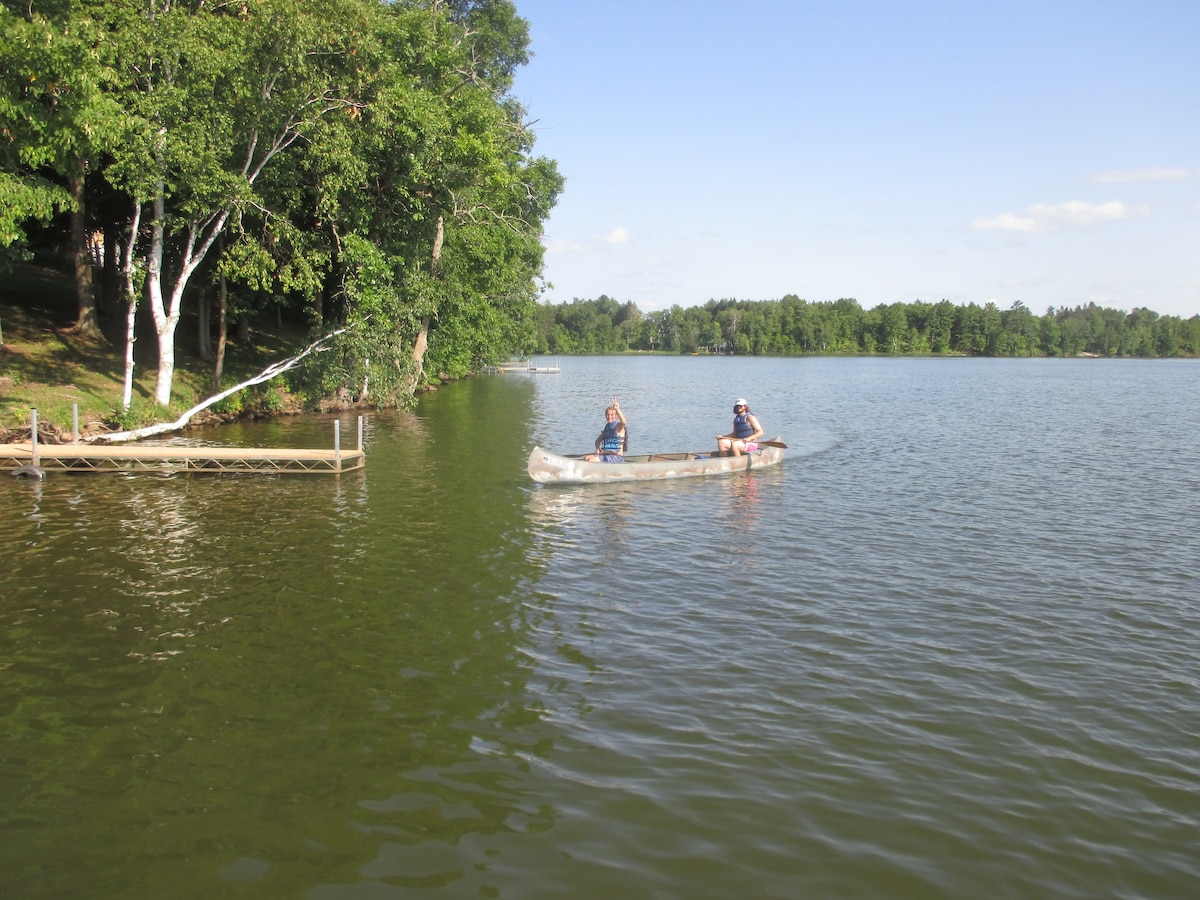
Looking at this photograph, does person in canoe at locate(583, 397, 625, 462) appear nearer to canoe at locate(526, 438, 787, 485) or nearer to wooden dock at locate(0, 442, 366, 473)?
canoe at locate(526, 438, 787, 485)

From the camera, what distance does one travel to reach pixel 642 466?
2233 centimetres

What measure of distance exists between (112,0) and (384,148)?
799cm

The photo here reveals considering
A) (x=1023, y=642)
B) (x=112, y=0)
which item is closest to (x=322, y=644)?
(x=1023, y=642)

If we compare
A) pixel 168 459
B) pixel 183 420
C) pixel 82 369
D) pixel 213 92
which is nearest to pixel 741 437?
pixel 168 459

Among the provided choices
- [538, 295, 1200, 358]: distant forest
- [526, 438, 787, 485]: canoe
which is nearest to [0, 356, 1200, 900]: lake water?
[526, 438, 787, 485]: canoe

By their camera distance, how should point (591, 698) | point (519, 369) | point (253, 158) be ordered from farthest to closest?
point (519, 369) < point (253, 158) < point (591, 698)

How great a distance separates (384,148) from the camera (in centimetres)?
2750

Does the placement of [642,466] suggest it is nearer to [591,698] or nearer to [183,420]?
[591,698]

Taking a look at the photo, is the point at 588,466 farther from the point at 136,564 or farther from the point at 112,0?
the point at 112,0

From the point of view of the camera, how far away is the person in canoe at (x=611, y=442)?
74.1 ft

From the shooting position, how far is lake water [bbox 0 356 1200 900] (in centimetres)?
656

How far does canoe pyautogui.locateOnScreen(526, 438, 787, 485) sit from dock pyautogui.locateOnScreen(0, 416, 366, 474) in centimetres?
558

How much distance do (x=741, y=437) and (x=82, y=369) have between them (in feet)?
71.6

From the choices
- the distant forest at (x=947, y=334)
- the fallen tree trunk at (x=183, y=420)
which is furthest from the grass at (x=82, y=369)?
the distant forest at (x=947, y=334)
